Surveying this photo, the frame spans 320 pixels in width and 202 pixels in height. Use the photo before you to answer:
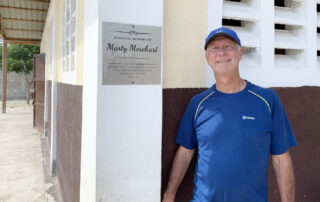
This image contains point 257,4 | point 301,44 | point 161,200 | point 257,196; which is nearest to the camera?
point 257,196

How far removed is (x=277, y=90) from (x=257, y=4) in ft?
2.48

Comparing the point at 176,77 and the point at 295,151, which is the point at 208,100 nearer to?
the point at 176,77

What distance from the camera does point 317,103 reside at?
8.32ft

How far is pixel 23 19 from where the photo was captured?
8500mm

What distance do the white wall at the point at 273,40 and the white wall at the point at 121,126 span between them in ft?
1.92

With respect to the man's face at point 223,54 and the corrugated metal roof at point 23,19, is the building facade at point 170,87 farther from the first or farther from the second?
the corrugated metal roof at point 23,19

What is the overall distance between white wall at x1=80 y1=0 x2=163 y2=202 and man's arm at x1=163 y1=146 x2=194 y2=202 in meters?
0.09

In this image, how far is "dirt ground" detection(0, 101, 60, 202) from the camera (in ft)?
13.8

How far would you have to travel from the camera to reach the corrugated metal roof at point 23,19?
7.18m

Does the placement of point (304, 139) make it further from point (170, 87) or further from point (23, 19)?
point (23, 19)

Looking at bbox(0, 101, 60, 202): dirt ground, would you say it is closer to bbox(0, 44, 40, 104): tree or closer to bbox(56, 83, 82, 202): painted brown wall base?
bbox(56, 83, 82, 202): painted brown wall base

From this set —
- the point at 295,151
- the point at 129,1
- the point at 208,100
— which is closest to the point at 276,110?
the point at 208,100

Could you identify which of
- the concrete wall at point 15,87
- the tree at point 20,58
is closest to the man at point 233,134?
the tree at point 20,58

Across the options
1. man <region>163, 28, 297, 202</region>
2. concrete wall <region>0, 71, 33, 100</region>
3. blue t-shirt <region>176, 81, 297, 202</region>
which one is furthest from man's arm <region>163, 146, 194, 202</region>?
concrete wall <region>0, 71, 33, 100</region>
